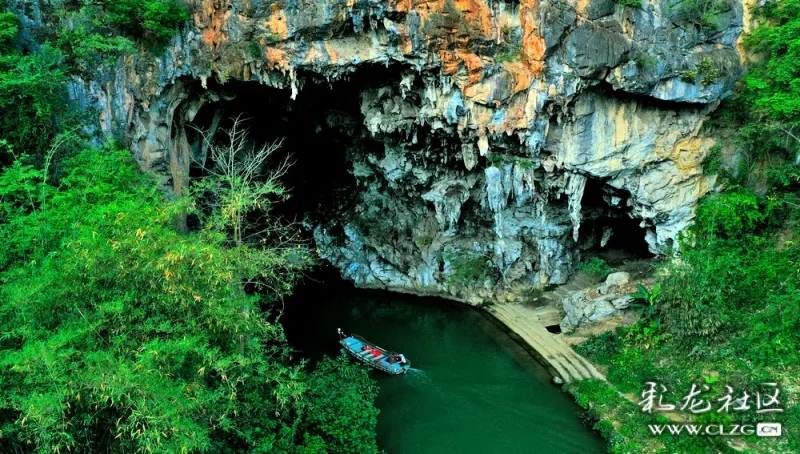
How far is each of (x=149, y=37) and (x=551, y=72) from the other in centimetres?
1209

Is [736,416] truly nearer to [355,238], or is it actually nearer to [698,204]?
[698,204]

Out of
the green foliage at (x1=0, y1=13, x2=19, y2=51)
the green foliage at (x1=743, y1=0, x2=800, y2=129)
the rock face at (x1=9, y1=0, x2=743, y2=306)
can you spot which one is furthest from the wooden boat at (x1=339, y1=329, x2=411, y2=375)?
the green foliage at (x1=743, y1=0, x2=800, y2=129)

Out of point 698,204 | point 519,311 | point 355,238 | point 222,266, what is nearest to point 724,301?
point 698,204

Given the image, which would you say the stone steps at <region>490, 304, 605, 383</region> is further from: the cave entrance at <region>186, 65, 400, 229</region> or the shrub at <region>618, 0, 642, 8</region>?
the shrub at <region>618, 0, 642, 8</region>

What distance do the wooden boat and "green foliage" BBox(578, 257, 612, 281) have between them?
25.6 feet

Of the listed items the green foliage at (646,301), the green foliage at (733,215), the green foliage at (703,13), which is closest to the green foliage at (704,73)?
the green foliage at (703,13)

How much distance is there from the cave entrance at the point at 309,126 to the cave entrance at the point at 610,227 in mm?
8642

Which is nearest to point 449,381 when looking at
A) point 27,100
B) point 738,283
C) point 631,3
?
point 738,283

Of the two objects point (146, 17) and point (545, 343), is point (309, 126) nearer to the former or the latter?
point (146, 17)

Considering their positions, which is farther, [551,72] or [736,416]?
[551,72]

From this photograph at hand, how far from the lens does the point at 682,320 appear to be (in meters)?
13.8

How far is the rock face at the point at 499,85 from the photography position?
14.7m

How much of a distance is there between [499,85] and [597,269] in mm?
8133

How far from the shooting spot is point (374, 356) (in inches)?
655
